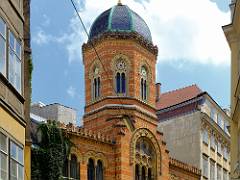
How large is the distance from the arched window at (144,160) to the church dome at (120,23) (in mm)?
7128

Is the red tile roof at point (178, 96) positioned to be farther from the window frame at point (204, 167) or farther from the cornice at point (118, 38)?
the cornice at point (118, 38)

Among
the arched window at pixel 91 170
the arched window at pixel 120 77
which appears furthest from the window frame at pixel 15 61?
the arched window at pixel 120 77

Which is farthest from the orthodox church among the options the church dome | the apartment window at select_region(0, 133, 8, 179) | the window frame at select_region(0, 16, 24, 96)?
the apartment window at select_region(0, 133, 8, 179)

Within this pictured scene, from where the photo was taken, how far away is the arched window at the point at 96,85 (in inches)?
1997

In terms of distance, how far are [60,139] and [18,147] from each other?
76.8 feet

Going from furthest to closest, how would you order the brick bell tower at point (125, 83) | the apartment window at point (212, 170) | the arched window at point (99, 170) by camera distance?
the apartment window at point (212, 170), the brick bell tower at point (125, 83), the arched window at point (99, 170)

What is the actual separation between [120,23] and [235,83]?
26.3m

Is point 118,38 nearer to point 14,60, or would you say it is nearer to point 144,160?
point 144,160

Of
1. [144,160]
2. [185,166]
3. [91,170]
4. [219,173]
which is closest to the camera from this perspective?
[91,170]

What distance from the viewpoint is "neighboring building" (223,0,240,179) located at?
2347cm

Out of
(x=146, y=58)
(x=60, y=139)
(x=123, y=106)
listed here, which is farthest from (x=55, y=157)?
(x=146, y=58)

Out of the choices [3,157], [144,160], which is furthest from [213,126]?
[3,157]

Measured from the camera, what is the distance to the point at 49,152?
42000 millimetres

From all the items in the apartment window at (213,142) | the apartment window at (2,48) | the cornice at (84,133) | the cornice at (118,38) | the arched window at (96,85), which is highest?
the cornice at (118,38)
